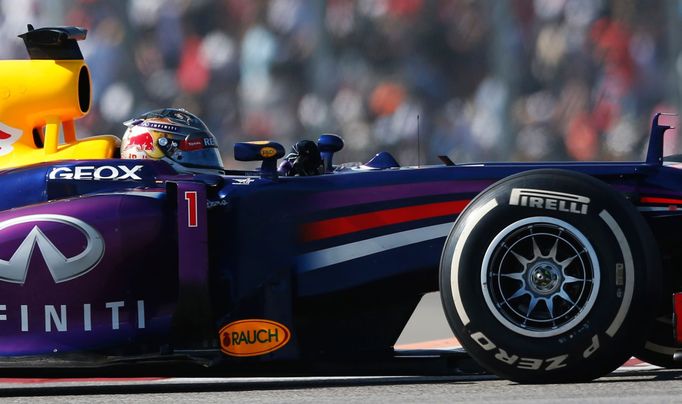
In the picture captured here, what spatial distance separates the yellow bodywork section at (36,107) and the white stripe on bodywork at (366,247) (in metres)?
1.43

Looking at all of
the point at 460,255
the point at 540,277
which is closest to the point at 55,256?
the point at 460,255

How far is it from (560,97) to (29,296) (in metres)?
6.75

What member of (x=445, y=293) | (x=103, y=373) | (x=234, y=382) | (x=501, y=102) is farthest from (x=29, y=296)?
(x=501, y=102)

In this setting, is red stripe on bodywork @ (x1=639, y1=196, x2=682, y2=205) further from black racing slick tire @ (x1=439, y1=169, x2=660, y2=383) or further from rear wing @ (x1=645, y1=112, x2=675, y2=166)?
black racing slick tire @ (x1=439, y1=169, x2=660, y2=383)

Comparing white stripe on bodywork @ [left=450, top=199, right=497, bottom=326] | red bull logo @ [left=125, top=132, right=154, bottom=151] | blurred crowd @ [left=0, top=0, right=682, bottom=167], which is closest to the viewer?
white stripe on bodywork @ [left=450, top=199, right=497, bottom=326]

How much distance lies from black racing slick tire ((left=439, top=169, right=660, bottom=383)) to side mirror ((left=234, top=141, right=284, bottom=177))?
0.92 meters

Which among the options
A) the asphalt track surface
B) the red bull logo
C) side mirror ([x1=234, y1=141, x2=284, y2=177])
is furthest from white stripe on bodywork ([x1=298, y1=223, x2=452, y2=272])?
the red bull logo

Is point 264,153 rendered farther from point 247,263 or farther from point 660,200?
point 660,200

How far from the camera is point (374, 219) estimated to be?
17.5 ft

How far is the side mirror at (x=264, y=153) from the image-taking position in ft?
18.2

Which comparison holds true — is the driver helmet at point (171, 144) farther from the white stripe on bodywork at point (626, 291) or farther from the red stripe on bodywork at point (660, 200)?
the white stripe on bodywork at point (626, 291)

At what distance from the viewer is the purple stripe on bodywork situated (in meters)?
5.31

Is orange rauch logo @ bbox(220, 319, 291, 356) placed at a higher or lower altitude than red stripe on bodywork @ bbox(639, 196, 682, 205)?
lower

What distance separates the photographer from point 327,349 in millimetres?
5363
